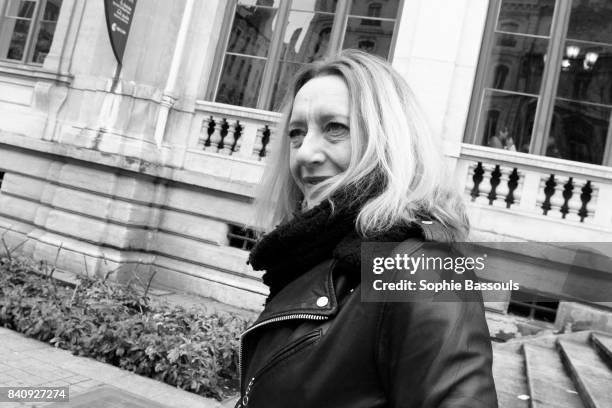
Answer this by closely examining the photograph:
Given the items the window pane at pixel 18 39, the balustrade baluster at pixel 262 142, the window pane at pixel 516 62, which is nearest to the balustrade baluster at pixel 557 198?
the window pane at pixel 516 62

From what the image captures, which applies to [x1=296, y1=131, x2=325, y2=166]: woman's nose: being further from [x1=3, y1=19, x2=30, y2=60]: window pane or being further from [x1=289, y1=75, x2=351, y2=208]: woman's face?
[x1=3, y1=19, x2=30, y2=60]: window pane

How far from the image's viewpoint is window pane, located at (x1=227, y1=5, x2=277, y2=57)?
877cm

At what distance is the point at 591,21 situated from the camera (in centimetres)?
749

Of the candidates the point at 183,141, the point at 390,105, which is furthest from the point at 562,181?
the point at 390,105

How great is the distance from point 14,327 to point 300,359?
5117 mm

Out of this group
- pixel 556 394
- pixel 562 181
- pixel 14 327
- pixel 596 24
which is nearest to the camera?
pixel 556 394

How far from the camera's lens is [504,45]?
7.67 meters

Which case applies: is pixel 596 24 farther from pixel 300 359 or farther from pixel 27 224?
pixel 27 224

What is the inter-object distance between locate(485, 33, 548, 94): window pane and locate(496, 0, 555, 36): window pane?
128mm

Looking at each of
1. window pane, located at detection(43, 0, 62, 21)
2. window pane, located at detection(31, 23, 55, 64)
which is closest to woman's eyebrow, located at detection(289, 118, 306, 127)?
window pane, located at detection(31, 23, 55, 64)

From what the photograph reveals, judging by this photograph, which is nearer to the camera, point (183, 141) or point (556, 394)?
point (556, 394)

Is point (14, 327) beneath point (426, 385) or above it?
beneath

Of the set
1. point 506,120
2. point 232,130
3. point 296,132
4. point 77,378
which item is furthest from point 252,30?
point 296,132

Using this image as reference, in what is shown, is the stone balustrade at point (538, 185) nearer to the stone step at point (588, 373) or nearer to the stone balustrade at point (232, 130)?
the stone step at point (588, 373)
